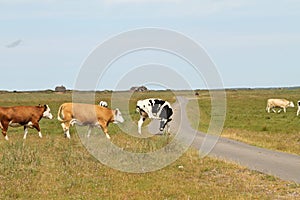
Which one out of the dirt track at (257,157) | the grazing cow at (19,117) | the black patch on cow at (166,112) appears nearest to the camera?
the dirt track at (257,157)

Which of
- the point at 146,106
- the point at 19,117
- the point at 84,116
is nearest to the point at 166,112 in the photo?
the point at 146,106

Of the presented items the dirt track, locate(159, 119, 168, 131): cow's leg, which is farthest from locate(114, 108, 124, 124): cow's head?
the dirt track

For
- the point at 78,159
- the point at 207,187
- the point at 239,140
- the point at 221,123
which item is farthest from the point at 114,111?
the point at 207,187

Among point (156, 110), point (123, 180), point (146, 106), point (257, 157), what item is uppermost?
point (146, 106)

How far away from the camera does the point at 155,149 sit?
53.3 ft

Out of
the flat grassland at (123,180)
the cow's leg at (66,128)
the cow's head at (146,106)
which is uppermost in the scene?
the cow's head at (146,106)

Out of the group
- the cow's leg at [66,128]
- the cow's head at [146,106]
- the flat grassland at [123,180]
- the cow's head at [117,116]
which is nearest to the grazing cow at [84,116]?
the cow's leg at [66,128]

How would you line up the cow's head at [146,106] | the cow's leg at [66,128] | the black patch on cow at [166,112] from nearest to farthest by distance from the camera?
the cow's leg at [66,128] < the black patch on cow at [166,112] < the cow's head at [146,106]

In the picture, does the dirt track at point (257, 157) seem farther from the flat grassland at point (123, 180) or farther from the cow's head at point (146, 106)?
the cow's head at point (146, 106)

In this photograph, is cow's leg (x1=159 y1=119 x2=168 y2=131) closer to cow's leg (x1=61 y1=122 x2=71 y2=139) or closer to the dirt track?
the dirt track

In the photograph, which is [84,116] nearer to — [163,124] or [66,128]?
[66,128]

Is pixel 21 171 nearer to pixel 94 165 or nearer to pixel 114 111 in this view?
pixel 94 165

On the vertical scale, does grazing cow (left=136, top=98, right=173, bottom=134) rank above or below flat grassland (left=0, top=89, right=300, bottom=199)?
above

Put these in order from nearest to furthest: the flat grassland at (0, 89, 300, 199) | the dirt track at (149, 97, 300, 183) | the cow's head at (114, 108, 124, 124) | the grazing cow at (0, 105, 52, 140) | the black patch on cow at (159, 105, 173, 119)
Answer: the flat grassland at (0, 89, 300, 199) < the dirt track at (149, 97, 300, 183) < the grazing cow at (0, 105, 52, 140) < the cow's head at (114, 108, 124, 124) < the black patch on cow at (159, 105, 173, 119)
